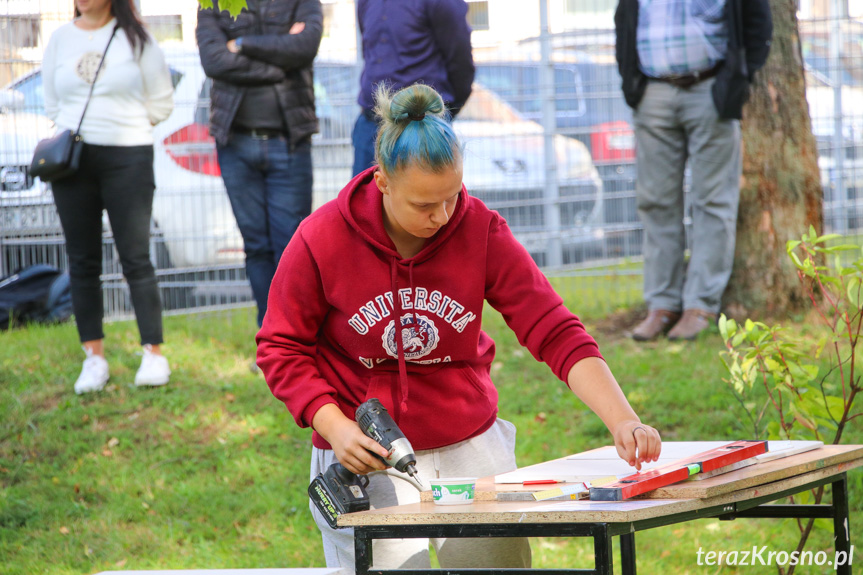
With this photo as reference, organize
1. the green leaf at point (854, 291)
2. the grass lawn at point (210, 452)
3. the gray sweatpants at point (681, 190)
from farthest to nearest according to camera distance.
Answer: the gray sweatpants at point (681, 190) < the grass lawn at point (210, 452) < the green leaf at point (854, 291)

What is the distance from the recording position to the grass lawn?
4062 mm

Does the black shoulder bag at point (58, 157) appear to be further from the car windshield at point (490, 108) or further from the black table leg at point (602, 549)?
the black table leg at point (602, 549)

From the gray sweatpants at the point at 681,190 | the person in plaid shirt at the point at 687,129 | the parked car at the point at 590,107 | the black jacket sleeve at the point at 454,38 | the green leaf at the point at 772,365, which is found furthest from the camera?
the parked car at the point at 590,107

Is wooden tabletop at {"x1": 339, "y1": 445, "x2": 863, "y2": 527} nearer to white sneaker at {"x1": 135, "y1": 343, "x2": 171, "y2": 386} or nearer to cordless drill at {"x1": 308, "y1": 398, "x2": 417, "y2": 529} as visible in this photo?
cordless drill at {"x1": 308, "y1": 398, "x2": 417, "y2": 529}

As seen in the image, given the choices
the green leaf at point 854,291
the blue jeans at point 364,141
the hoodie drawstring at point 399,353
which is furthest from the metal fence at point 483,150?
the hoodie drawstring at point 399,353

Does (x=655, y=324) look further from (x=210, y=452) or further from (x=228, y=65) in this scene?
(x=228, y=65)

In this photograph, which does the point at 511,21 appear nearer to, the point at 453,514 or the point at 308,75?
the point at 308,75

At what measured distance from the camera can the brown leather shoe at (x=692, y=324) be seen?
5859 mm

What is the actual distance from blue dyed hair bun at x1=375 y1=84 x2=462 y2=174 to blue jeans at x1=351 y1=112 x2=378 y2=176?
274cm

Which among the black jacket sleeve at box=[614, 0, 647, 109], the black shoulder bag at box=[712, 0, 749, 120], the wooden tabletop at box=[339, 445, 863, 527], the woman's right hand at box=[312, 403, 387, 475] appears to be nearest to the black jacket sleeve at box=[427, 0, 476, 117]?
the black jacket sleeve at box=[614, 0, 647, 109]

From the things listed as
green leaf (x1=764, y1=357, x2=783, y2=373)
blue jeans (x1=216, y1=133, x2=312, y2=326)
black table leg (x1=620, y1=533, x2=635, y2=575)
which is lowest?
black table leg (x1=620, y1=533, x2=635, y2=575)

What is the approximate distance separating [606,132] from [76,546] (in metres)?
5.18

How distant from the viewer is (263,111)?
17.9 feet

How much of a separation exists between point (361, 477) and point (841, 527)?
127cm
